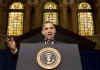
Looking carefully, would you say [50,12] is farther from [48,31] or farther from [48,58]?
[48,58]

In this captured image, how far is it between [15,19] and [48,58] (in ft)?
20.8

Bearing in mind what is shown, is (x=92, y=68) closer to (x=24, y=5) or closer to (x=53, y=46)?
(x=53, y=46)

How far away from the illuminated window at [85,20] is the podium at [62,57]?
18.6ft

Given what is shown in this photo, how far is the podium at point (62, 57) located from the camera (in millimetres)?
1930

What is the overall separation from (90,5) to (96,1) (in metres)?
0.41

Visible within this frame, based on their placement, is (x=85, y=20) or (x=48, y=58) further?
(x=85, y=20)

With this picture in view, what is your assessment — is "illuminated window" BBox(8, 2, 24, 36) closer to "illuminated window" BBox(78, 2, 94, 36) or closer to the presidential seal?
"illuminated window" BBox(78, 2, 94, 36)

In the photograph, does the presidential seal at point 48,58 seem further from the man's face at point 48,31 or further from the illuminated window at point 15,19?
the illuminated window at point 15,19

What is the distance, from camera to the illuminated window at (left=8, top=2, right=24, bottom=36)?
25.4 ft

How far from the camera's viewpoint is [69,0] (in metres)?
7.99

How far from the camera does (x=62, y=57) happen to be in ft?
6.67

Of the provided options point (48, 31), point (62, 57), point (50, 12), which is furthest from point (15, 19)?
point (62, 57)

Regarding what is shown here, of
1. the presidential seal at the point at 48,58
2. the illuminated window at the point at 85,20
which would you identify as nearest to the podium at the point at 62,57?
the presidential seal at the point at 48,58

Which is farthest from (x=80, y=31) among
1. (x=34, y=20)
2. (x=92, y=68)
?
(x=92, y=68)
